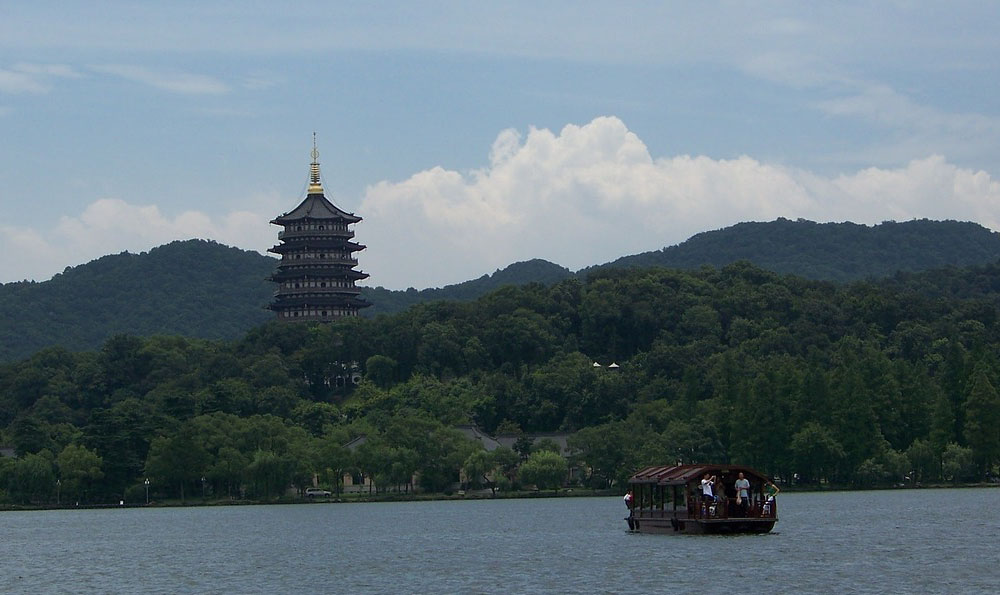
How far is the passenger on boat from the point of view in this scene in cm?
5662

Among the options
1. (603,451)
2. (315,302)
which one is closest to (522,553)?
(603,451)

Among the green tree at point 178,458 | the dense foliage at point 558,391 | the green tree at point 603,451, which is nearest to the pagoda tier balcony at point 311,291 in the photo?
the dense foliage at point 558,391

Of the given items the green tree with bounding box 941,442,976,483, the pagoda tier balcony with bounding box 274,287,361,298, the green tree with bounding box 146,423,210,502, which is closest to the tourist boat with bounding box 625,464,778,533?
the green tree with bounding box 941,442,976,483

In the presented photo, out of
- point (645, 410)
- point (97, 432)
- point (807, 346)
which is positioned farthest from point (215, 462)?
point (807, 346)

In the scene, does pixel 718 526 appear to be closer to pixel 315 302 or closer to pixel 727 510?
pixel 727 510

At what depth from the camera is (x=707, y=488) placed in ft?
186

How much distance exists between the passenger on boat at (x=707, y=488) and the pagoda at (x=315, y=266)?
336 ft

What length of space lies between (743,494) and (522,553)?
8.46 m

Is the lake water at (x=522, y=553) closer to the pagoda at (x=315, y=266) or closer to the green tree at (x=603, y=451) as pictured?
the green tree at (x=603, y=451)

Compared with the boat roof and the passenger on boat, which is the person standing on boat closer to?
the boat roof

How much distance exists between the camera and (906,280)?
176125mm

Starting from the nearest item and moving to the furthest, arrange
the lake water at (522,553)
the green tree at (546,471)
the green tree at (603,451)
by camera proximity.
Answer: the lake water at (522,553), the green tree at (603,451), the green tree at (546,471)

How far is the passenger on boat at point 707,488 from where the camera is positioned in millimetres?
56625

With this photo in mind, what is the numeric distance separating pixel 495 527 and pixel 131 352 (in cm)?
7597
